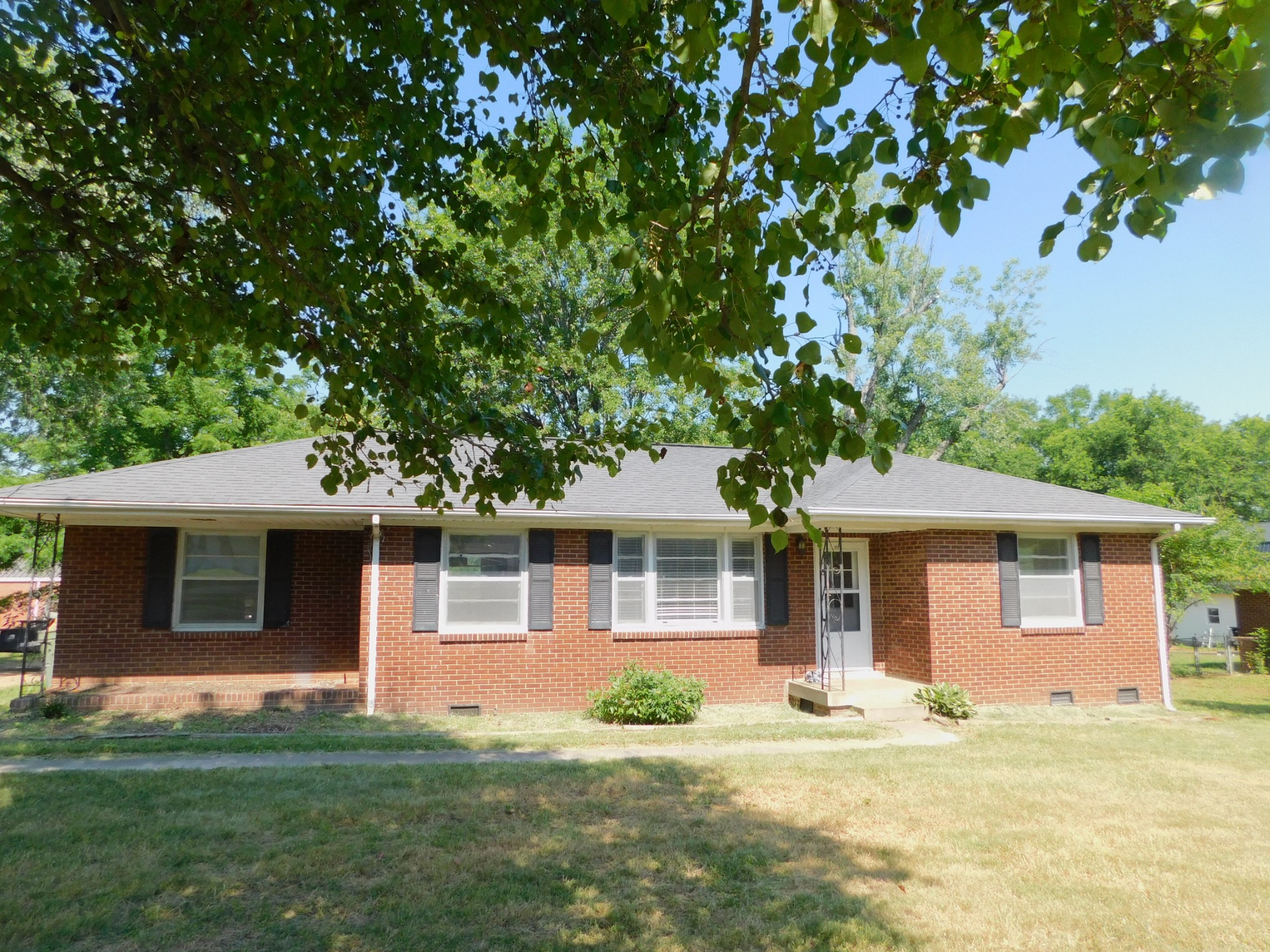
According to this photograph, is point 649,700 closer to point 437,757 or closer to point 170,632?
point 437,757

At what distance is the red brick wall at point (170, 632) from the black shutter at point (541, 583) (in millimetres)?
3068

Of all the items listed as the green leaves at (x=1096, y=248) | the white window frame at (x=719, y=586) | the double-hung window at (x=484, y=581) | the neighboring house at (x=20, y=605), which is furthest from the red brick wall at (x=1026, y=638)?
the neighboring house at (x=20, y=605)

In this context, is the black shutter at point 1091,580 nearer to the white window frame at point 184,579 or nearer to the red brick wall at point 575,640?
the red brick wall at point 575,640

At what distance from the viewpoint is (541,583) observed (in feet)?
40.0

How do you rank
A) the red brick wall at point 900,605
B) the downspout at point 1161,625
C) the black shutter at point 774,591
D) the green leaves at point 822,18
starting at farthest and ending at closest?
1. the downspout at point 1161,625
2. the black shutter at point 774,591
3. the red brick wall at point 900,605
4. the green leaves at point 822,18

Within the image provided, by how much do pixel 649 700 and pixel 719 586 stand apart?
2416 mm

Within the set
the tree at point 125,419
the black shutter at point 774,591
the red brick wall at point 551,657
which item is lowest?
the red brick wall at point 551,657

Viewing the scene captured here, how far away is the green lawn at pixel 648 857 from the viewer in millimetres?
4566

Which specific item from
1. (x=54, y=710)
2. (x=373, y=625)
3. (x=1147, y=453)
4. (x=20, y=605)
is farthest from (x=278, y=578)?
(x=1147, y=453)

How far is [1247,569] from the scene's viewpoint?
20.4 meters

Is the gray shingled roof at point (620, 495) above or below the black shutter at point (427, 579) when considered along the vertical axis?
above

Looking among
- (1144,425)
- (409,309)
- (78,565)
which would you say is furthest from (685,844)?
(1144,425)

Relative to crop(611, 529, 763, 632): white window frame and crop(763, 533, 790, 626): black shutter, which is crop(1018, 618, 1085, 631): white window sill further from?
crop(611, 529, 763, 632): white window frame

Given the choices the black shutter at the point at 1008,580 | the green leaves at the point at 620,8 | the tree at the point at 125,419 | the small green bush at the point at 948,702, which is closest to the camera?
the green leaves at the point at 620,8
